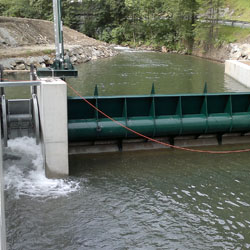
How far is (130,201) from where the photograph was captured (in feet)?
35.9

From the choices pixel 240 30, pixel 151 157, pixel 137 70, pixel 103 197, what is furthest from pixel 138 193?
pixel 240 30

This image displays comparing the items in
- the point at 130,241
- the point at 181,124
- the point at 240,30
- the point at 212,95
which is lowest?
the point at 130,241

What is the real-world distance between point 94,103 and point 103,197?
431 centimetres

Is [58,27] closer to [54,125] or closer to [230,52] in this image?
[54,125]

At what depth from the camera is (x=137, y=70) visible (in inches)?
1406

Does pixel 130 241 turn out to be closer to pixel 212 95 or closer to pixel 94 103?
pixel 94 103

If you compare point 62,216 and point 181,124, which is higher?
point 181,124

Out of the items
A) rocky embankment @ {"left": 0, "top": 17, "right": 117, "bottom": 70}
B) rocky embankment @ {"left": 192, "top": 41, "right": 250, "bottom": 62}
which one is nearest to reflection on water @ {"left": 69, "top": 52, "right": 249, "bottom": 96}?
rocky embankment @ {"left": 0, "top": 17, "right": 117, "bottom": 70}

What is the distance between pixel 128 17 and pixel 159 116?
61057 millimetres

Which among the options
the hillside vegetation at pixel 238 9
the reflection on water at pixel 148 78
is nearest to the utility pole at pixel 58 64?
the reflection on water at pixel 148 78

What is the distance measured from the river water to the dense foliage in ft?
149

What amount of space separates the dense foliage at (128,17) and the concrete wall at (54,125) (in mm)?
47132

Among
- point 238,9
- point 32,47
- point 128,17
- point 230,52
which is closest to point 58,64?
point 32,47

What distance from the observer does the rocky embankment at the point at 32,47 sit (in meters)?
34.4
